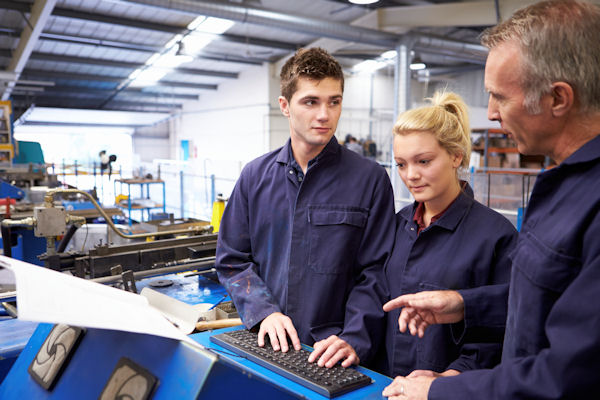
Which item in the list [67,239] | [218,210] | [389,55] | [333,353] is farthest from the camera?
[389,55]

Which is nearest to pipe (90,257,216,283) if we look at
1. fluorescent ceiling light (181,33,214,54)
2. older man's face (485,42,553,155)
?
older man's face (485,42,553,155)

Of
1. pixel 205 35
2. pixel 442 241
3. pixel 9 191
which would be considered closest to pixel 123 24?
pixel 205 35

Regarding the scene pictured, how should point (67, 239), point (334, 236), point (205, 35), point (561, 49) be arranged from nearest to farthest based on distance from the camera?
point (561, 49) < point (334, 236) < point (67, 239) < point (205, 35)

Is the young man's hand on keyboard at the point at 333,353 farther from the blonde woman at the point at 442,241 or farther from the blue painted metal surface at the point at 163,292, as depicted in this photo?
the blue painted metal surface at the point at 163,292

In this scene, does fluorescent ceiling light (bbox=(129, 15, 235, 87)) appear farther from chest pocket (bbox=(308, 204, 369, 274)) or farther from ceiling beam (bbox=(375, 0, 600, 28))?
chest pocket (bbox=(308, 204, 369, 274))

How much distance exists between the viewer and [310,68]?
120 centimetres

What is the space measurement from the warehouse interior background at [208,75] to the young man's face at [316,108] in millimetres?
1527

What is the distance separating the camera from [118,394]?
0.73 meters

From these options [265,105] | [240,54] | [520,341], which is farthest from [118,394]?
[265,105]

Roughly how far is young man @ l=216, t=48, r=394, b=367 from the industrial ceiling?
2804 mm

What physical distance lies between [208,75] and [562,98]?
416 inches

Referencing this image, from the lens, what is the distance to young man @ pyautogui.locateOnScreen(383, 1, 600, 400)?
54cm

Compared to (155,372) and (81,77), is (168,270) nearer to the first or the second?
(155,372)

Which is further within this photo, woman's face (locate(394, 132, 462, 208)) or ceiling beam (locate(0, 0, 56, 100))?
ceiling beam (locate(0, 0, 56, 100))
